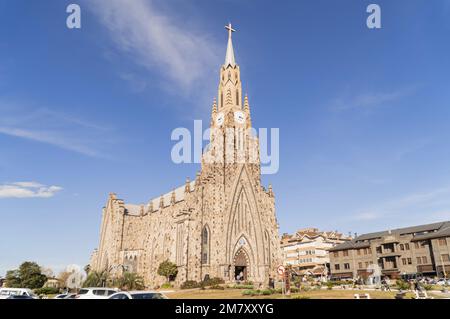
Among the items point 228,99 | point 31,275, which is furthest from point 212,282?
point 228,99

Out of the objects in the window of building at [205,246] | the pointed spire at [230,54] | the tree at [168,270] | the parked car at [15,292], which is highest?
the pointed spire at [230,54]

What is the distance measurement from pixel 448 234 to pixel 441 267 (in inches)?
237

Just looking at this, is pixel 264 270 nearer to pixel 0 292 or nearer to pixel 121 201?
pixel 121 201

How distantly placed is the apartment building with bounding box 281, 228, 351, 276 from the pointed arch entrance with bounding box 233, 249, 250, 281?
3105 centimetres

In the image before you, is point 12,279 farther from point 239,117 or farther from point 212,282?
point 239,117

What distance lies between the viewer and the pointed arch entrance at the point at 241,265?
67000 mm

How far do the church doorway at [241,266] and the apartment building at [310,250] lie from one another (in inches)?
1225

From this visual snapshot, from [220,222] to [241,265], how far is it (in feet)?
30.5

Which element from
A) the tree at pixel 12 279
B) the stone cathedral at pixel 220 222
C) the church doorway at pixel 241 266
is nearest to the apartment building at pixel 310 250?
the stone cathedral at pixel 220 222

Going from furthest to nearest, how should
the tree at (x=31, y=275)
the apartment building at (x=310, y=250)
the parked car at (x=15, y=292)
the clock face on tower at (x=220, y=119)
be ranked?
the apartment building at (x=310, y=250) → the clock face on tower at (x=220, y=119) → the tree at (x=31, y=275) → the parked car at (x=15, y=292)

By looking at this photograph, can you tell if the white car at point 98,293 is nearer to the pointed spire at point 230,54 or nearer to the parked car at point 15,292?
the parked car at point 15,292

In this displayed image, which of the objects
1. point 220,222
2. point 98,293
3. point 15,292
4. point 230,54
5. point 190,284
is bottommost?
point 190,284

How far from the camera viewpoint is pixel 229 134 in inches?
2955

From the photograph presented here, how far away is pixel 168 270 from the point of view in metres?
63.2
